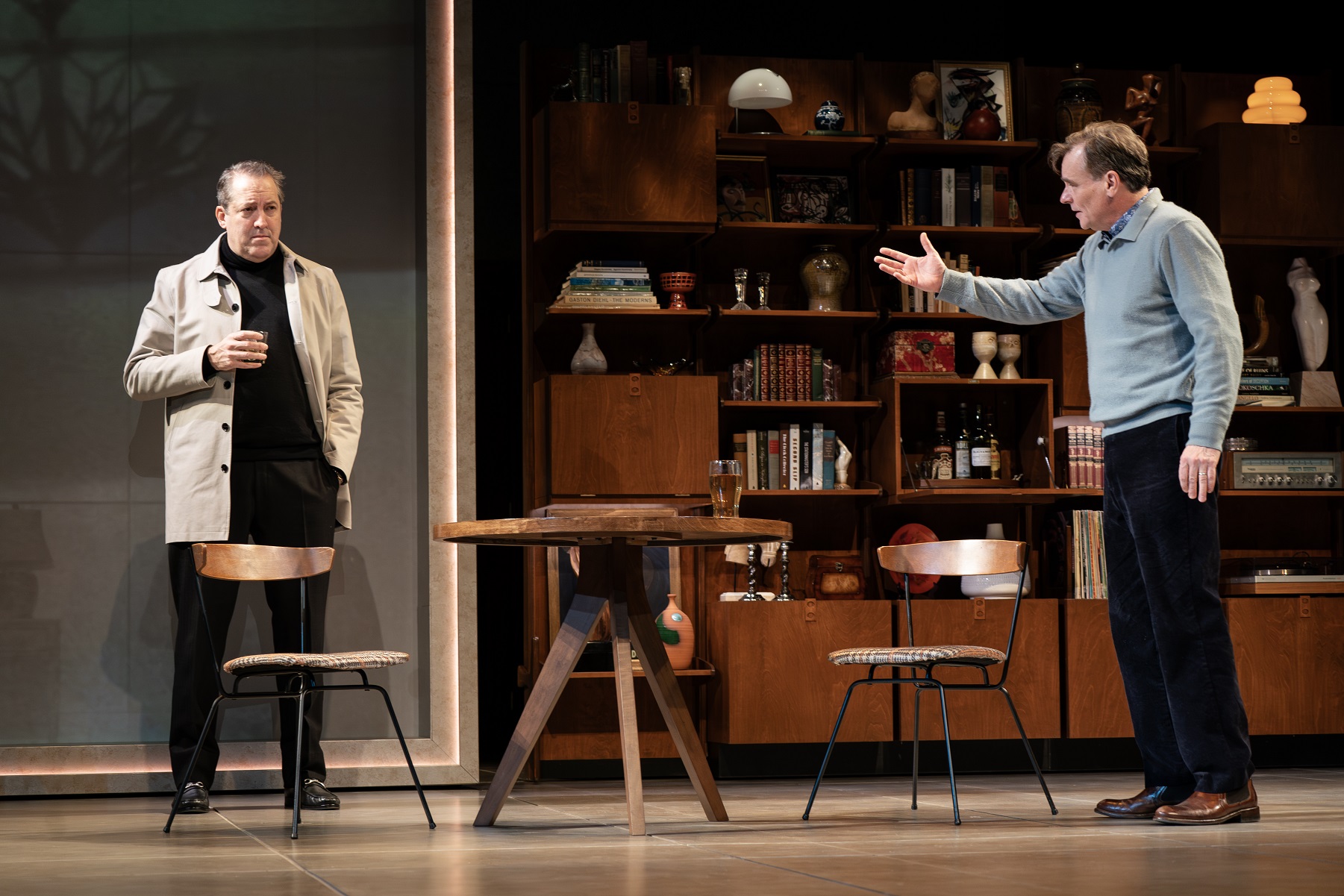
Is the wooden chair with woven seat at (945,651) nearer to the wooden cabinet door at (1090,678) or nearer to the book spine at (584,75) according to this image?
the wooden cabinet door at (1090,678)

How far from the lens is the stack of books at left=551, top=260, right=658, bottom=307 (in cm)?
523

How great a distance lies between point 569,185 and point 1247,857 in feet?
10.8

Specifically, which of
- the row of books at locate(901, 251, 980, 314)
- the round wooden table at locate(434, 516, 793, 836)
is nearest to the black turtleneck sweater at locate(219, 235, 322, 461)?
the round wooden table at locate(434, 516, 793, 836)

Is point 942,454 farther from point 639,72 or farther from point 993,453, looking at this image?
point 639,72

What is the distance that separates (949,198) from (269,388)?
2.70m

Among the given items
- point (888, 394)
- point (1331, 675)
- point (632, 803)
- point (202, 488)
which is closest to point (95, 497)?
point (202, 488)

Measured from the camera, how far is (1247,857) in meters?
2.73

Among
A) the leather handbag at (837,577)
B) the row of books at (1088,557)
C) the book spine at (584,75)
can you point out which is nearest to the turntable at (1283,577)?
the row of books at (1088,557)

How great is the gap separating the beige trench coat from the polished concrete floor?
34.5 inches

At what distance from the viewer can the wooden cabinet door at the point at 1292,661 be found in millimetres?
5285

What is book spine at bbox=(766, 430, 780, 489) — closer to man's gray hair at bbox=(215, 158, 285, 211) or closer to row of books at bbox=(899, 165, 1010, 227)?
row of books at bbox=(899, 165, 1010, 227)

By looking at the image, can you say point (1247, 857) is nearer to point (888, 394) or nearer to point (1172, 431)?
point (1172, 431)

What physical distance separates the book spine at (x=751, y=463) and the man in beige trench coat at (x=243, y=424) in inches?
64.4

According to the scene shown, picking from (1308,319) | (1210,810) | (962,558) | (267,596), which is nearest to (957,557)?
(962,558)
